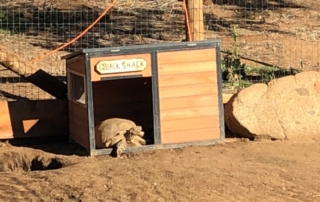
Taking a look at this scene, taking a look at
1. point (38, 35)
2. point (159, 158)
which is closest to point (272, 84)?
point (159, 158)

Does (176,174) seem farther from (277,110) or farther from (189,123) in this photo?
(277,110)

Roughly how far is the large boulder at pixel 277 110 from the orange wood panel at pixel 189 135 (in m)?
0.33

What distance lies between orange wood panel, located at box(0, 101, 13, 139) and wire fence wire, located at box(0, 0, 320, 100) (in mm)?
1221

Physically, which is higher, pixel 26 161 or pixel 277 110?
pixel 277 110

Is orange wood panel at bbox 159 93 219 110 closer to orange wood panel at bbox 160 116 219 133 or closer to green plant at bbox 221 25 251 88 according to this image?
orange wood panel at bbox 160 116 219 133

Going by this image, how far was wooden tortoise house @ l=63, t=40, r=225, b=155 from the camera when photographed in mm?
8492

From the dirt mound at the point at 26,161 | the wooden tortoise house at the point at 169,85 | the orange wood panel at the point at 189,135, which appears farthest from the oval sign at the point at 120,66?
the dirt mound at the point at 26,161

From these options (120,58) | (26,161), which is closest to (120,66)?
(120,58)

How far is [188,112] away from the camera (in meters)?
8.78

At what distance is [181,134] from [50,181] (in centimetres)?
209

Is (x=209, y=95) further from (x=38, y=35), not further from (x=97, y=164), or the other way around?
(x=38, y=35)

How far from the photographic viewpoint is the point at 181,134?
345 inches

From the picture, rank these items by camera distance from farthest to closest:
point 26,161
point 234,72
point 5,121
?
point 234,72
point 5,121
point 26,161

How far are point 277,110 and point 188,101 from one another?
105cm
